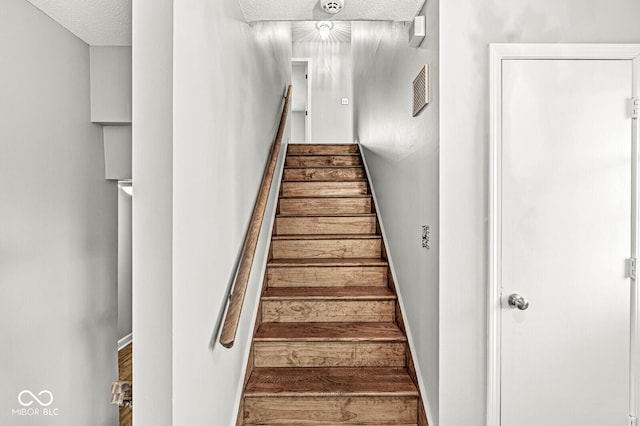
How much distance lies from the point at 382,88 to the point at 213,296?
243 centimetres

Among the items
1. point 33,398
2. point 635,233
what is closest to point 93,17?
point 33,398

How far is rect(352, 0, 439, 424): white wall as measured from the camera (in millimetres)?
2029

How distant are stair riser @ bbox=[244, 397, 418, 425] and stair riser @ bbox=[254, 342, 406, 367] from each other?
0.29 m

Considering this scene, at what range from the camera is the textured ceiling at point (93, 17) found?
1493 millimetres

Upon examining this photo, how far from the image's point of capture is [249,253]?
188 cm

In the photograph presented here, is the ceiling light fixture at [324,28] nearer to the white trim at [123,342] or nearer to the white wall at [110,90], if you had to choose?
the white wall at [110,90]

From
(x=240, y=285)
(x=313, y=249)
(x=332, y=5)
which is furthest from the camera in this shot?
(x=313, y=249)

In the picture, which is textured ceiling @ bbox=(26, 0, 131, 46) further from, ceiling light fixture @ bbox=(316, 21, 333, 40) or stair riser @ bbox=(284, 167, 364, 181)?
ceiling light fixture @ bbox=(316, 21, 333, 40)

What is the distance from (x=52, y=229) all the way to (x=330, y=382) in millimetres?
1508

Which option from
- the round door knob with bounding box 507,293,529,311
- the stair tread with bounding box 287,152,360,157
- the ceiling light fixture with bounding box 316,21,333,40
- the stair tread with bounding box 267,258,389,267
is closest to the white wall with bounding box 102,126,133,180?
the stair tread with bounding box 267,258,389,267

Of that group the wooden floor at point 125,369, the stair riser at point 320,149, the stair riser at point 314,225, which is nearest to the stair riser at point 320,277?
the stair riser at point 314,225

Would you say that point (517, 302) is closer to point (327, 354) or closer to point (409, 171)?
point (409, 171)

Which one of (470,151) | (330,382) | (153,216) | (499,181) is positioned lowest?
(330,382)

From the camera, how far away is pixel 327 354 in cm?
253
